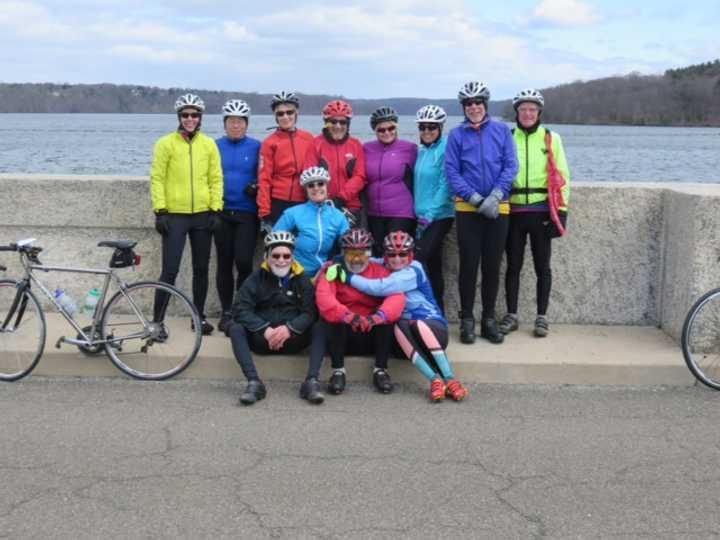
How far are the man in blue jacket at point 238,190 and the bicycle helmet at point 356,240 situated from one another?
3.69 ft

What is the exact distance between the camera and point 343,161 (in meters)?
6.82

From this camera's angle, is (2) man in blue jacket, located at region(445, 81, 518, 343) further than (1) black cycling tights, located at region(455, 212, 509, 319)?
No

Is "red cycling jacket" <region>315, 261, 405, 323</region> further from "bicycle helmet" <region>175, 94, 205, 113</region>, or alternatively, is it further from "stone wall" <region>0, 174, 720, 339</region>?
"bicycle helmet" <region>175, 94, 205, 113</region>

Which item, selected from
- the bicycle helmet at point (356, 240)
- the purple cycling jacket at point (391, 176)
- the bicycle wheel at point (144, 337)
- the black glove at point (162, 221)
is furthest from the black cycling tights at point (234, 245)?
the bicycle helmet at point (356, 240)

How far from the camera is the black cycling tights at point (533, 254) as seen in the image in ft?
22.2

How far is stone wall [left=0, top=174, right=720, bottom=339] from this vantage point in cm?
711

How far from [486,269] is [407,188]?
0.85 meters

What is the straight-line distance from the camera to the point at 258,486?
4.48m

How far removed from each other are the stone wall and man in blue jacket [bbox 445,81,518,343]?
2.03 feet

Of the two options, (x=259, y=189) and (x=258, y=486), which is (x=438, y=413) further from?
(x=259, y=189)

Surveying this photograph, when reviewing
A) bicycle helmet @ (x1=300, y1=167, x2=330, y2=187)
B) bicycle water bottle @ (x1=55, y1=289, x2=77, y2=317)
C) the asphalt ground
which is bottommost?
the asphalt ground

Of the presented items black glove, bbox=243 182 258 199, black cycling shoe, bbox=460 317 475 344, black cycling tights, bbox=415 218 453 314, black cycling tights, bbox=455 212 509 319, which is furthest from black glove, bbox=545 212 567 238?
black glove, bbox=243 182 258 199

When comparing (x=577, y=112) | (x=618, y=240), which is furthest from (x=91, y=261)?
(x=577, y=112)

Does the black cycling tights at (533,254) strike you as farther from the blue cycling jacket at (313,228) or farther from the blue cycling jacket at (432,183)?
the blue cycling jacket at (313,228)
